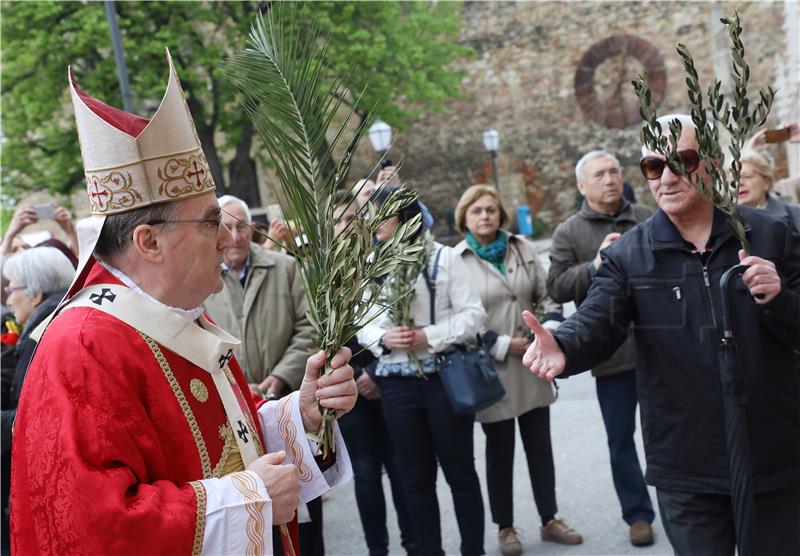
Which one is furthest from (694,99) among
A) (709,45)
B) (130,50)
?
(709,45)

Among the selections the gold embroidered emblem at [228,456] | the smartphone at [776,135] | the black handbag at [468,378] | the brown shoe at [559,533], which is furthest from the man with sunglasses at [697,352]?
the smartphone at [776,135]

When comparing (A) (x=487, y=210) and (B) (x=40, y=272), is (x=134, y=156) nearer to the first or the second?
(B) (x=40, y=272)

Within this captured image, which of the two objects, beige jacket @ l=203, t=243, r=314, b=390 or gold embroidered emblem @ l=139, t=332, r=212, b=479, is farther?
beige jacket @ l=203, t=243, r=314, b=390

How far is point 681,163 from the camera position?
2771 millimetres

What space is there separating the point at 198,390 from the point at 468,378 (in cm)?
233

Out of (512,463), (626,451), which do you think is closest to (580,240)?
(626,451)

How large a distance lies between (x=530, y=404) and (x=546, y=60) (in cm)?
2147

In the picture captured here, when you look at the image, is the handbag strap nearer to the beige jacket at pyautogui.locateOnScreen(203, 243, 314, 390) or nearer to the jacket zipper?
the beige jacket at pyautogui.locateOnScreen(203, 243, 314, 390)

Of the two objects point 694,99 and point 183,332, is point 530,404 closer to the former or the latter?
point 694,99

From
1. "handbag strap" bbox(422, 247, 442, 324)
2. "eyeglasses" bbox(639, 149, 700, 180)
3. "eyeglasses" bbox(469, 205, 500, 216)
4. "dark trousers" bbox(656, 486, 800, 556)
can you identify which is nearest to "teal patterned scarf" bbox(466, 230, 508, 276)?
"eyeglasses" bbox(469, 205, 500, 216)

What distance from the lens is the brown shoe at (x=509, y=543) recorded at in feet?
16.2

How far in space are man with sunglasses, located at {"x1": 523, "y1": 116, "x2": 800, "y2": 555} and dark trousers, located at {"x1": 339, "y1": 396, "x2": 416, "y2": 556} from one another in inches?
77.5

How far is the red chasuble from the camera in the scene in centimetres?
193

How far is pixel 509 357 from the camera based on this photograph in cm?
503
